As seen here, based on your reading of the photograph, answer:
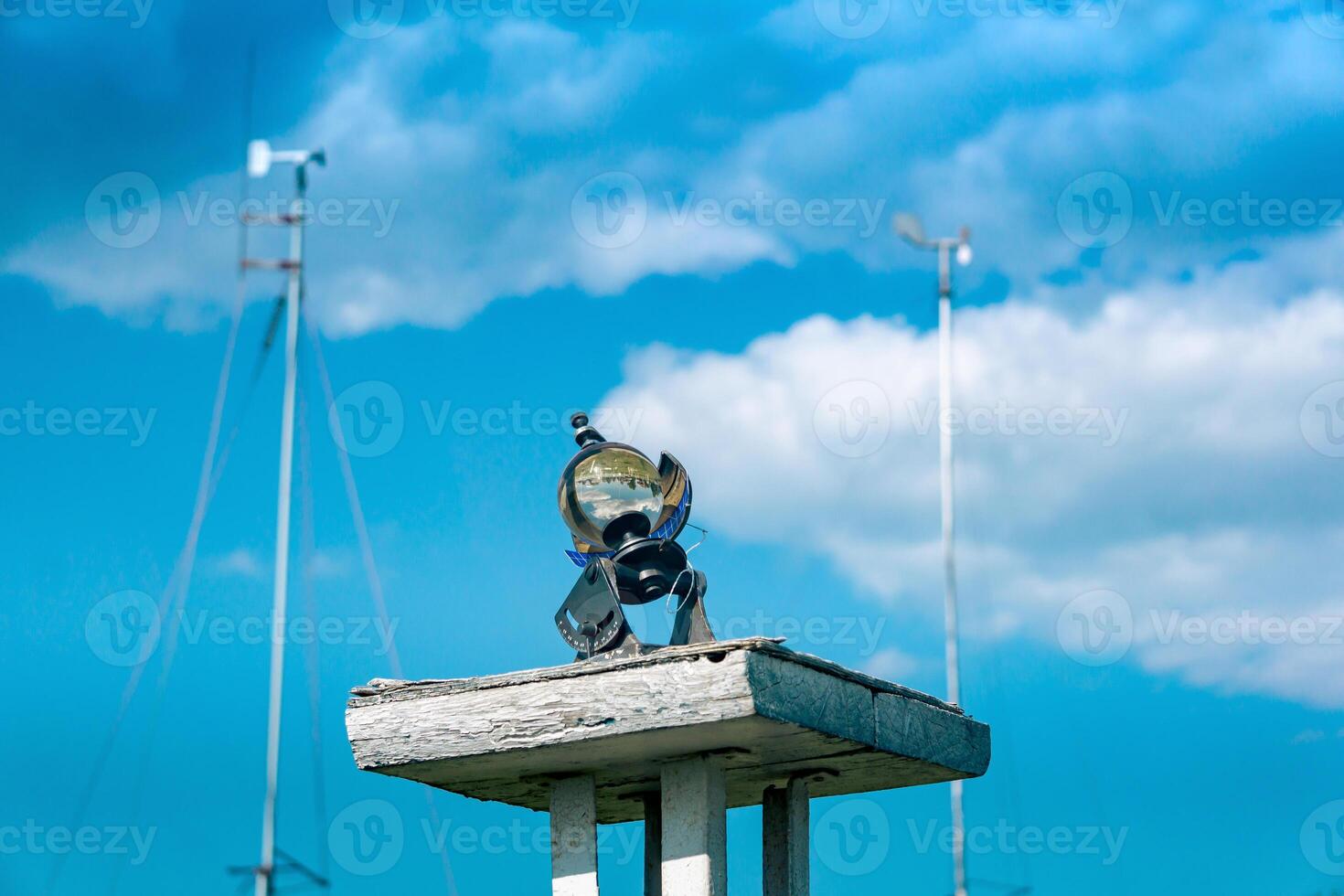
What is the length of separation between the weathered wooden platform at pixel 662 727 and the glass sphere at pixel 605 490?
4.43 ft

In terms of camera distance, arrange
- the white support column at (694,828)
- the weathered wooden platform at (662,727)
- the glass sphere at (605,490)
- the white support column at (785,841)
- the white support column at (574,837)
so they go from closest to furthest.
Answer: the weathered wooden platform at (662,727)
the white support column at (694,828)
the white support column at (574,837)
the white support column at (785,841)
the glass sphere at (605,490)

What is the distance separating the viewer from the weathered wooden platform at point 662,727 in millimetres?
9281

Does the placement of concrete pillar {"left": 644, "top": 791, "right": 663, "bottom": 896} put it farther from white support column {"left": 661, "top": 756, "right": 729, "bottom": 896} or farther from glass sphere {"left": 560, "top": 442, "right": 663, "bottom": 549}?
glass sphere {"left": 560, "top": 442, "right": 663, "bottom": 549}

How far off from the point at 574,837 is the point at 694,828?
2.77 feet

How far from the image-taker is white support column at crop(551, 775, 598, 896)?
10.3 metres

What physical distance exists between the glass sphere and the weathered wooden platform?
4.43ft

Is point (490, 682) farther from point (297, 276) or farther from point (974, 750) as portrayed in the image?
point (297, 276)

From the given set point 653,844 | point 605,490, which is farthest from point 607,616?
point 653,844

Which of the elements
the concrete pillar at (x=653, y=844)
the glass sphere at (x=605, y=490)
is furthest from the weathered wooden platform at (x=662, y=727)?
the glass sphere at (x=605, y=490)

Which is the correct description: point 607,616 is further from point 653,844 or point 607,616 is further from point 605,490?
point 653,844

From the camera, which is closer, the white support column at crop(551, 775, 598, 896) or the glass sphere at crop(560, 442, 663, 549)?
the white support column at crop(551, 775, 598, 896)

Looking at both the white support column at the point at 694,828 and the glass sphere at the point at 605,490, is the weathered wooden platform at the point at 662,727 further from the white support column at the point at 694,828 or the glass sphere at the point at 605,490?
the glass sphere at the point at 605,490

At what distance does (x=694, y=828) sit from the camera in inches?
393

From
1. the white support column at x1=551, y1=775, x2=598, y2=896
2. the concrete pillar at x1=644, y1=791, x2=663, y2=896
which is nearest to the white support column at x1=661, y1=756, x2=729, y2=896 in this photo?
the white support column at x1=551, y1=775, x2=598, y2=896
